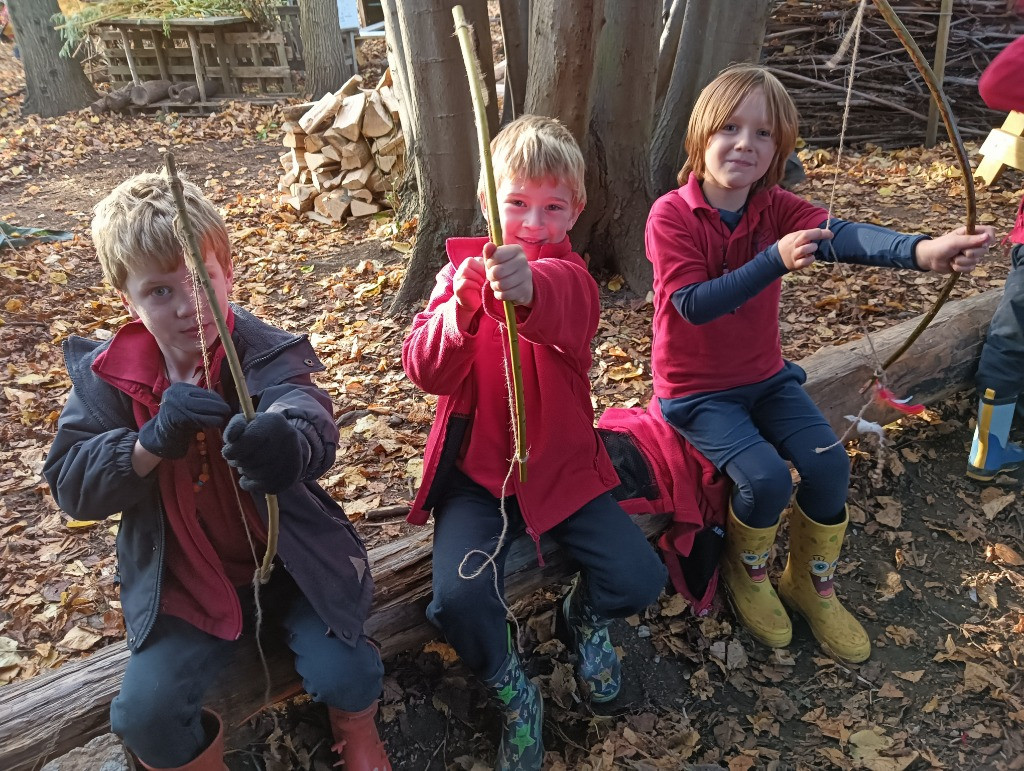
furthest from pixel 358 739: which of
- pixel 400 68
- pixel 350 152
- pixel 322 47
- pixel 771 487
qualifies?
pixel 322 47

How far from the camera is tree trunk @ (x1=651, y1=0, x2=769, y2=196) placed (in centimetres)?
458

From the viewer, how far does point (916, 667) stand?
2656mm

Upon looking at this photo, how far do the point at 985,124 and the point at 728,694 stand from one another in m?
7.33

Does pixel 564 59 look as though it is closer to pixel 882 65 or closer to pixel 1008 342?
pixel 1008 342

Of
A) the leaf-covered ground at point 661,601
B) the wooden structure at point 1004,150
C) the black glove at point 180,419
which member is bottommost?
the leaf-covered ground at point 661,601

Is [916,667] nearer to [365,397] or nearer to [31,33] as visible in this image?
[365,397]

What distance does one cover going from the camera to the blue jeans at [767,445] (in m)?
2.55

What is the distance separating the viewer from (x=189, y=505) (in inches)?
76.6

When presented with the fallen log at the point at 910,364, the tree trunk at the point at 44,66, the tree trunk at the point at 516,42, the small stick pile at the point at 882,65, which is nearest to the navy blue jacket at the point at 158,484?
the fallen log at the point at 910,364

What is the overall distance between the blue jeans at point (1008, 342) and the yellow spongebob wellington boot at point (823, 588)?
134 centimetres

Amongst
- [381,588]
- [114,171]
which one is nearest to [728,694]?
[381,588]

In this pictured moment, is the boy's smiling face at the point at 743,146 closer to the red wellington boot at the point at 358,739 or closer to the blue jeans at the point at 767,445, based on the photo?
the blue jeans at the point at 767,445

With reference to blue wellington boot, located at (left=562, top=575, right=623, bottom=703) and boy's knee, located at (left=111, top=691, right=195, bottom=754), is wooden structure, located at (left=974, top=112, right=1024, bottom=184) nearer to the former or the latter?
blue wellington boot, located at (left=562, top=575, right=623, bottom=703)

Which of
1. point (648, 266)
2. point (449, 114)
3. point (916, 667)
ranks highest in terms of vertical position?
point (449, 114)
